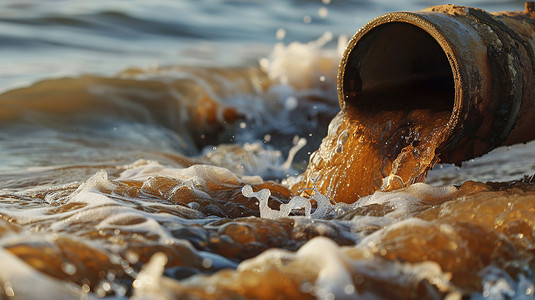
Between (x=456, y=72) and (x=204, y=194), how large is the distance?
1.45 metres

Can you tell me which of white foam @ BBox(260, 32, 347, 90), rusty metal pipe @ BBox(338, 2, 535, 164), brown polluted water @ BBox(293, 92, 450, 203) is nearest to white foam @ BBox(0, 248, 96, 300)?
brown polluted water @ BBox(293, 92, 450, 203)

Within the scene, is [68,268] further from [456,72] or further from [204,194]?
[456,72]

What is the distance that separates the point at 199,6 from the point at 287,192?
34.2 ft

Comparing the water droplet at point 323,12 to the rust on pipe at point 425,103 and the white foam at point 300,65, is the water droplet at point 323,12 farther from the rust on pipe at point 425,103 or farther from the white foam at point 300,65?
the rust on pipe at point 425,103

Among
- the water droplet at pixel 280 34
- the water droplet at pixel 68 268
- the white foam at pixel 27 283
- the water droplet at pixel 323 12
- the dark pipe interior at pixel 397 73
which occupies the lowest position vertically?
the water droplet at pixel 280 34

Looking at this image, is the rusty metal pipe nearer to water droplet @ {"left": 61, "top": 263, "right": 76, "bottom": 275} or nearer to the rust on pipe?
the rust on pipe

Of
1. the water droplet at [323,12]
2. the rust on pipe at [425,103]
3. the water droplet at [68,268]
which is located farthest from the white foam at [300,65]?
the water droplet at [68,268]

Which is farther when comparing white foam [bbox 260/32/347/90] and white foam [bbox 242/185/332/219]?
white foam [bbox 260/32/347/90]

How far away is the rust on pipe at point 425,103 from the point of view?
3229 mm

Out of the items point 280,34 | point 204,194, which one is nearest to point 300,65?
point 280,34

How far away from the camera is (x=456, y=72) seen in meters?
3.11

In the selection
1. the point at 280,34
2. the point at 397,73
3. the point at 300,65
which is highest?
the point at 397,73

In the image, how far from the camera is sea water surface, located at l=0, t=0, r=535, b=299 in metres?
2.02

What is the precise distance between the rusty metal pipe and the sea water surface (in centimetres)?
32
